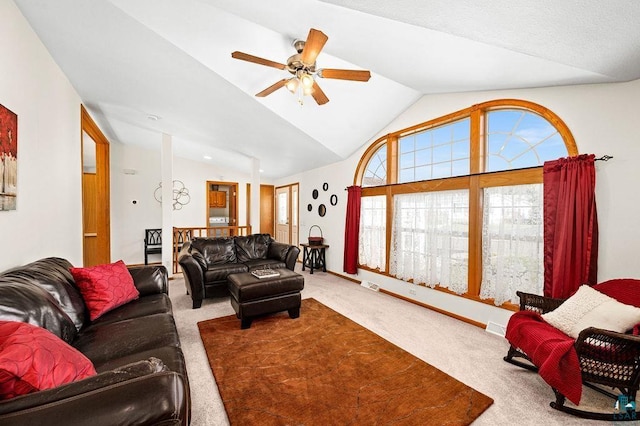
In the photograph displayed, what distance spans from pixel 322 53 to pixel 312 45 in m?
0.89

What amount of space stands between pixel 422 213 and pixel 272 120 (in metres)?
2.53

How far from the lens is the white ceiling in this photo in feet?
5.24

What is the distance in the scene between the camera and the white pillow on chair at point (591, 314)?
1696 millimetres

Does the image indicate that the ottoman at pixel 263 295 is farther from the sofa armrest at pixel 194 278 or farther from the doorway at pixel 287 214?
the doorway at pixel 287 214

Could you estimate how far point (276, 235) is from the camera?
810 cm

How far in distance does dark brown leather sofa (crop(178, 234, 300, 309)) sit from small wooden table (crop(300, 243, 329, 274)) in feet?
3.63

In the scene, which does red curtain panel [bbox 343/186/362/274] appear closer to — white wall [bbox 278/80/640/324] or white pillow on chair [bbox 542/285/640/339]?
white wall [bbox 278/80/640/324]

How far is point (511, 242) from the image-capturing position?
2697 millimetres

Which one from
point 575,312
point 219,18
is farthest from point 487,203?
point 219,18

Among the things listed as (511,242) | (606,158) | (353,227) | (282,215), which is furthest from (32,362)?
(282,215)

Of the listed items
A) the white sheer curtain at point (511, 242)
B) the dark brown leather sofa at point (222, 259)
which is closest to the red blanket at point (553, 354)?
the white sheer curtain at point (511, 242)

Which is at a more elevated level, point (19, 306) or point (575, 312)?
point (19, 306)

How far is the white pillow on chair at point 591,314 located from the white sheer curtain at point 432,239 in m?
1.15

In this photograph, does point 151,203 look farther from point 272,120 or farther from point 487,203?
point 487,203
